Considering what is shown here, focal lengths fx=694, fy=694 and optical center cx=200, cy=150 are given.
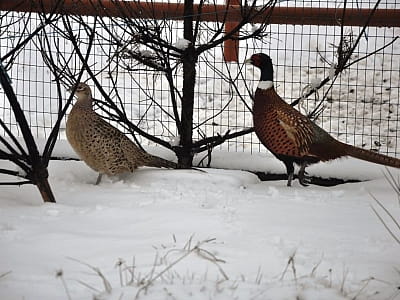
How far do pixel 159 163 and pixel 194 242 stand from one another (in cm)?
193

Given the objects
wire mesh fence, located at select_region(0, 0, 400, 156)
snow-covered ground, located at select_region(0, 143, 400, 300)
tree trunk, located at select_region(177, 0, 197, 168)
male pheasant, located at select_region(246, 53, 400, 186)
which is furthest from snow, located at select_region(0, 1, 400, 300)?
wire mesh fence, located at select_region(0, 0, 400, 156)

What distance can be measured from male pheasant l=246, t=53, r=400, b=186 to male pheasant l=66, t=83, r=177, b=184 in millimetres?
913

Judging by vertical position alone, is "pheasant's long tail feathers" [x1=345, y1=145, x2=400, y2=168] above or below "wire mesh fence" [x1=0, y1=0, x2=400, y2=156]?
below

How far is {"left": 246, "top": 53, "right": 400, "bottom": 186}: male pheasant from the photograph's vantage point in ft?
15.1

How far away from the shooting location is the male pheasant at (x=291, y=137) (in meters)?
4.60

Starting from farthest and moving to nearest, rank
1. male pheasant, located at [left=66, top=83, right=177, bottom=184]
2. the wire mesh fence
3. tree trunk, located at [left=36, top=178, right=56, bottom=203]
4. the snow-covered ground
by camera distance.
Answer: the wire mesh fence < male pheasant, located at [left=66, top=83, right=177, bottom=184] < tree trunk, located at [left=36, top=178, right=56, bottom=203] < the snow-covered ground

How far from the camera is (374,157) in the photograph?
4551 mm

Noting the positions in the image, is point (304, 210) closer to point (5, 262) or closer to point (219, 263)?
point (219, 263)

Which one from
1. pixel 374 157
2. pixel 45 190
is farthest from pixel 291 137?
pixel 45 190

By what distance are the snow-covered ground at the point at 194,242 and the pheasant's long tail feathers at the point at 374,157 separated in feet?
0.64

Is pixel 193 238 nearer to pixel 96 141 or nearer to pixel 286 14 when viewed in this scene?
pixel 96 141

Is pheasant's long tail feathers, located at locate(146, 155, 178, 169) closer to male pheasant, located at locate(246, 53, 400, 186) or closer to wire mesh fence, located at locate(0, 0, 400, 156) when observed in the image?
wire mesh fence, located at locate(0, 0, 400, 156)

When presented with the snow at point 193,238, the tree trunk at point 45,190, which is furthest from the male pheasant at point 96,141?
the tree trunk at point 45,190

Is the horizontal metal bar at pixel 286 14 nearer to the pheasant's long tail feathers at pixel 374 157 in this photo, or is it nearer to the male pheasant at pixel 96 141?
the male pheasant at pixel 96 141
